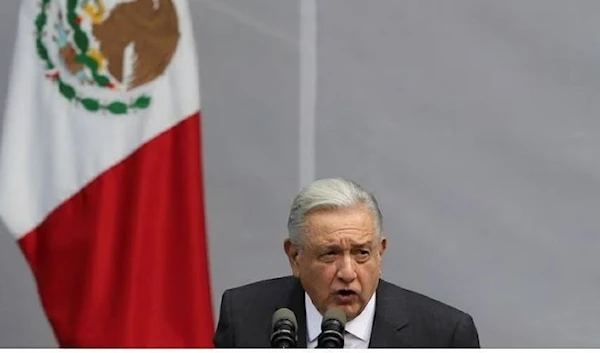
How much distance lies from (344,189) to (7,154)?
1.61 metres

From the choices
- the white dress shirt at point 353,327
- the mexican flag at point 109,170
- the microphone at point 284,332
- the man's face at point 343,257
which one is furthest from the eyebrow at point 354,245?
the mexican flag at point 109,170

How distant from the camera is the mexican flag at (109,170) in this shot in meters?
4.09

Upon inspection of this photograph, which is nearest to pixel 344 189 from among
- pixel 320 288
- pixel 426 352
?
pixel 320 288

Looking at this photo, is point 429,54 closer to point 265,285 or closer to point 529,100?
point 529,100

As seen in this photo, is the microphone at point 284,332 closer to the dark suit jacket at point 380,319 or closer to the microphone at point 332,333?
the microphone at point 332,333

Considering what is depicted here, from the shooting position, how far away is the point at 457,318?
289cm

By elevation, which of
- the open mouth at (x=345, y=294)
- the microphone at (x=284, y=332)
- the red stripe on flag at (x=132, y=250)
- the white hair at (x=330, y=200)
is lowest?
the red stripe on flag at (x=132, y=250)

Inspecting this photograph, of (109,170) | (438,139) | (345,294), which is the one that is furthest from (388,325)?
(109,170)

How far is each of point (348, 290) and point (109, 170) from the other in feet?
5.02

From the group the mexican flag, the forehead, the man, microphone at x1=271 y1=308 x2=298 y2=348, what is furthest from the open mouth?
the mexican flag

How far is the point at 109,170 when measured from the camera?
4145mm

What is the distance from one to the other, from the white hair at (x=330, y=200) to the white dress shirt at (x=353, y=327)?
0.17m

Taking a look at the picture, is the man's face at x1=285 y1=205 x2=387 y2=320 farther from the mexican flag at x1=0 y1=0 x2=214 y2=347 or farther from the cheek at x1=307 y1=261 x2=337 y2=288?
the mexican flag at x1=0 y1=0 x2=214 y2=347

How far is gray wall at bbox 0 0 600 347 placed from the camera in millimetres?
4148
